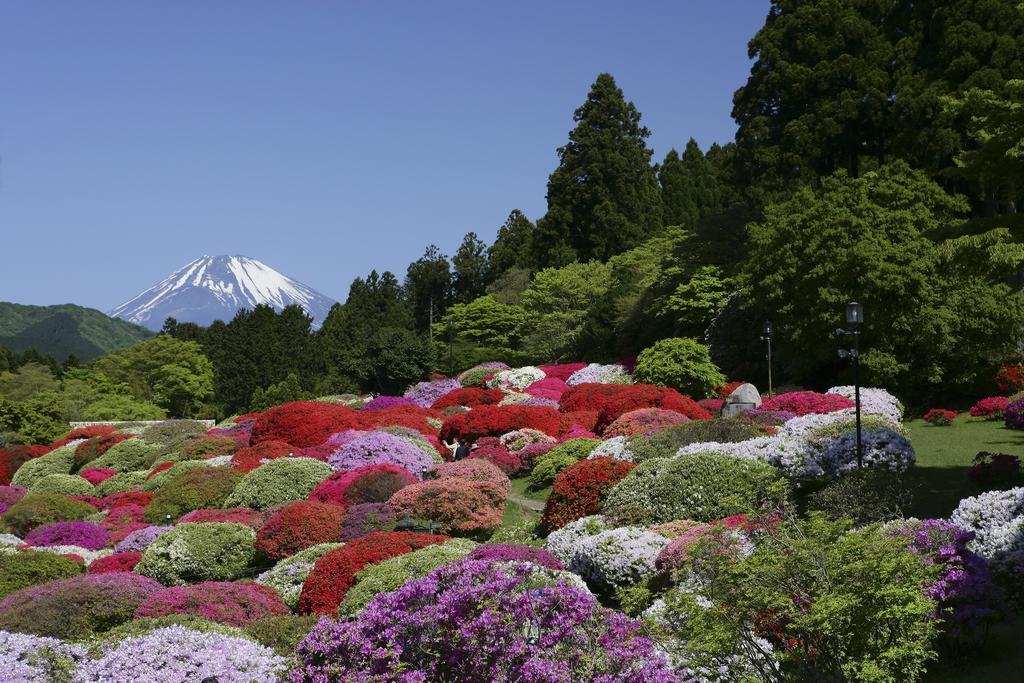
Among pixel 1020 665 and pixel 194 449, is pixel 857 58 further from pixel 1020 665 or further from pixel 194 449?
pixel 1020 665

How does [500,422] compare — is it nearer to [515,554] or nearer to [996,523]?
[515,554]

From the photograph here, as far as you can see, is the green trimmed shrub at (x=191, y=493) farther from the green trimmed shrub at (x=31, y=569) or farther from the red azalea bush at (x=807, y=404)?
the red azalea bush at (x=807, y=404)

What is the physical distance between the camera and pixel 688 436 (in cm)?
2002

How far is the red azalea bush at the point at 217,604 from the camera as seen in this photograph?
11.7m

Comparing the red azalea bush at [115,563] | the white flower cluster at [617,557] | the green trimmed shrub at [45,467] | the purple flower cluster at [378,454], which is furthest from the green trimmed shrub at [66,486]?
the white flower cluster at [617,557]

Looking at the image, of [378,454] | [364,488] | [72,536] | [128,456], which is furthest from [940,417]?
[128,456]

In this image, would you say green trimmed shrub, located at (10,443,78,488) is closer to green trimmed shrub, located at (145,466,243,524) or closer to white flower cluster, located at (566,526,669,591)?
green trimmed shrub, located at (145,466,243,524)

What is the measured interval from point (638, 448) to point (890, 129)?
90.7 ft

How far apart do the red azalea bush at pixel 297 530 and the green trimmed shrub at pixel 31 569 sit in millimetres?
2938

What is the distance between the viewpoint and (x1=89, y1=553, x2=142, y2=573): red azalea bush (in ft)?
54.6

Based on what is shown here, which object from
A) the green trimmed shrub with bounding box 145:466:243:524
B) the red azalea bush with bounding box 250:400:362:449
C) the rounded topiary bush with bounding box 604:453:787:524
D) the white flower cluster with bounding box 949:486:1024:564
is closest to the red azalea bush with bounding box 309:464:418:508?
the green trimmed shrub with bounding box 145:466:243:524

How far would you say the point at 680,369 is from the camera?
3381 centimetres

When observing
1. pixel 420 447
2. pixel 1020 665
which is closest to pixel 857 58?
pixel 420 447

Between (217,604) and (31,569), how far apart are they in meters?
4.98
